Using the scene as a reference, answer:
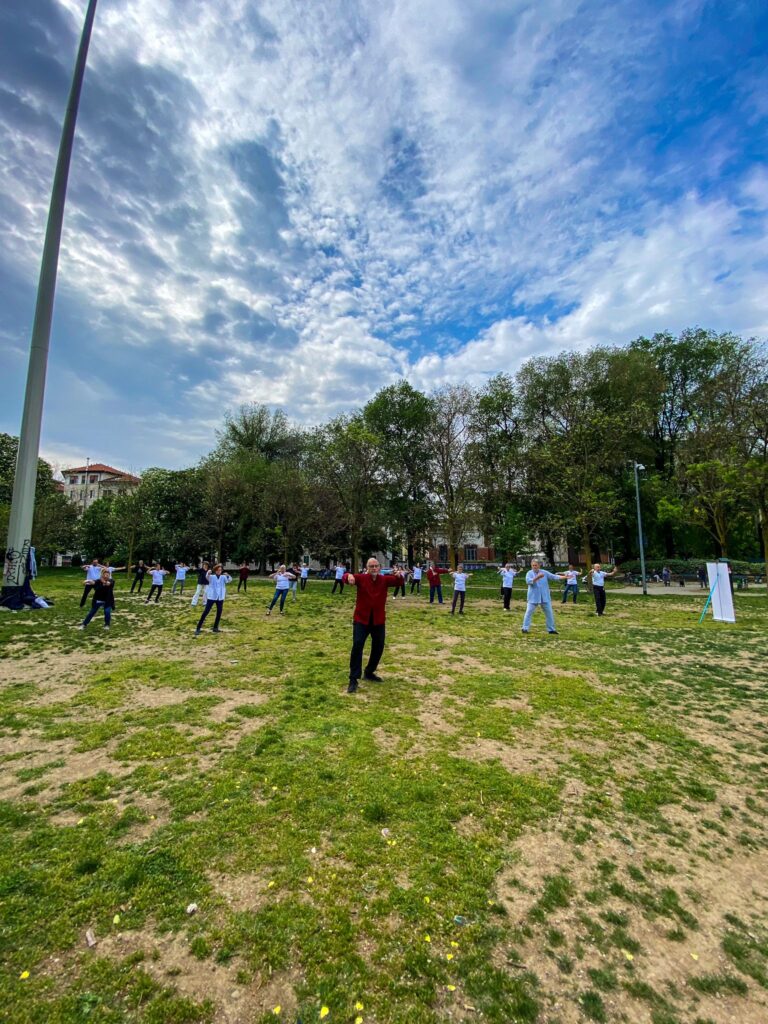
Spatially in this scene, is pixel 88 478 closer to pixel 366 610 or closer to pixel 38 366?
pixel 38 366

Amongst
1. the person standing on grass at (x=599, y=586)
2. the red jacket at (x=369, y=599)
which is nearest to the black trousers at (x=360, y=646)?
the red jacket at (x=369, y=599)

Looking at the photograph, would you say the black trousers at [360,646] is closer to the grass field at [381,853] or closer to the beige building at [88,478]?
the grass field at [381,853]

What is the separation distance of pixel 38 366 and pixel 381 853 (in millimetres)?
20346

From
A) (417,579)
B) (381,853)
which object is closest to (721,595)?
(417,579)

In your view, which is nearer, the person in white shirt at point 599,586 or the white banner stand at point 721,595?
the white banner stand at point 721,595

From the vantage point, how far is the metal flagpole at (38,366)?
661 inches

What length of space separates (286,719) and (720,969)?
4924 millimetres

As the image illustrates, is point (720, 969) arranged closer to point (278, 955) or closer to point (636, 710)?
point (278, 955)

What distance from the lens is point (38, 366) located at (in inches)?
670

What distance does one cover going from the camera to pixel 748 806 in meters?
4.48

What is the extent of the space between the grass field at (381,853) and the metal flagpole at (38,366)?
37.1 ft

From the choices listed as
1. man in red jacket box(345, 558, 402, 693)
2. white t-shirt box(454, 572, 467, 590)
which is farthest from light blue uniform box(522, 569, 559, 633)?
man in red jacket box(345, 558, 402, 693)

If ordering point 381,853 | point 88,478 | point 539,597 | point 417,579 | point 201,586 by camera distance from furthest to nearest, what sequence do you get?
point 88,478, point 417,579, point 201,586, point 539,597, point 381,853

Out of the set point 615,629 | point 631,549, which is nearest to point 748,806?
point 615,629
